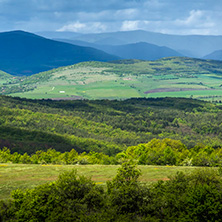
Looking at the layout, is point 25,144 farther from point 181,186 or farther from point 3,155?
point 181,186

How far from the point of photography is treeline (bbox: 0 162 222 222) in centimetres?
3472

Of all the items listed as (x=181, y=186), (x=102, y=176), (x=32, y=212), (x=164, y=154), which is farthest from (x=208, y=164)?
(x=32, y=212)

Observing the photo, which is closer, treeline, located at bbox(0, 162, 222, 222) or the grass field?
treeline, located at bbox(0, 162, 222, 222)

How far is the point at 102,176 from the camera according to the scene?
58.2 metres

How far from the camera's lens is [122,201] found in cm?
3750

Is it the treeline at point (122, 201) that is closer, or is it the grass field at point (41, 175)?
the treeline at point (122, 201)

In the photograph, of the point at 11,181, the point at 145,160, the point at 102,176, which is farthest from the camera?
the point at 145,160

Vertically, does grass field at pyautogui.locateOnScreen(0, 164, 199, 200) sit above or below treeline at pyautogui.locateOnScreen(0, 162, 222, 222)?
below

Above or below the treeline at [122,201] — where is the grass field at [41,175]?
below

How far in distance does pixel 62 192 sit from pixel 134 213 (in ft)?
29.7

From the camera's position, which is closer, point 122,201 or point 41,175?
point 122,201

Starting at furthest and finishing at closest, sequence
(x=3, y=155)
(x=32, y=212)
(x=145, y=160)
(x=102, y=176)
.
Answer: (x=3, y=155) → (x=145, y=160) → (x=102, y=176) → (x=32, y=212)

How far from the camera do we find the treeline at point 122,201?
34719mm

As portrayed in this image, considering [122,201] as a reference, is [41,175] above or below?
below
